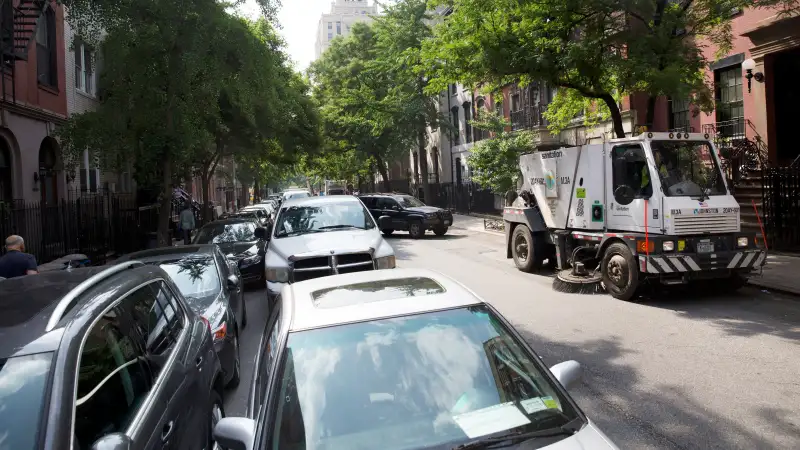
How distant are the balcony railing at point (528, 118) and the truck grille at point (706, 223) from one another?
Answer: 18.5m

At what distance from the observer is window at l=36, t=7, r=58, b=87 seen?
17016mm

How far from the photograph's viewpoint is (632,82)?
42.9 feet

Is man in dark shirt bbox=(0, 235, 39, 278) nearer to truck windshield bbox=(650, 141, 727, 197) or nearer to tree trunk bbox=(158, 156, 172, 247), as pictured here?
tree trunk bbox=(158, 156, 172, 247)

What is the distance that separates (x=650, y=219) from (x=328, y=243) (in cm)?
534

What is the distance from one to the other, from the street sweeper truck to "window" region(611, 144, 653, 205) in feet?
0.06

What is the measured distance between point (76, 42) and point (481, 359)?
1623 cm

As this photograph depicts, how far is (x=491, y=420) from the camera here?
111 inches

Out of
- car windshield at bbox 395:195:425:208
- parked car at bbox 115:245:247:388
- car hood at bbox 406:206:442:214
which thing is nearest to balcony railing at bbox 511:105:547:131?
car windshield at bbox 395:195:425:208

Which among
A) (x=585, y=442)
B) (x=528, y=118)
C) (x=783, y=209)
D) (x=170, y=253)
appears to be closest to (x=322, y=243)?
(x=170, y=253)

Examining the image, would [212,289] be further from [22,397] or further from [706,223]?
[706,223]

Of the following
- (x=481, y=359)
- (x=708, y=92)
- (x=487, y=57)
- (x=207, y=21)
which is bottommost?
(x=481, y=359)

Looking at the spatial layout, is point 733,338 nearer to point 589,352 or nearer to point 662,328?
point 662,328

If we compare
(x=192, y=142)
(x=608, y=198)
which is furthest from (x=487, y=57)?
(x=192, y=142)

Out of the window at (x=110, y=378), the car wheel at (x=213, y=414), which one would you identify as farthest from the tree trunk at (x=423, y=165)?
the window at (x=110, y=378)
